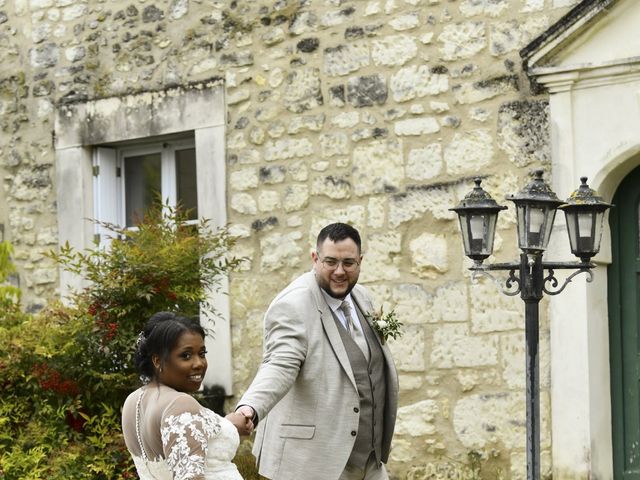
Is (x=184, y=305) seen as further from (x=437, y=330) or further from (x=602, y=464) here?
(x=602, y=464)

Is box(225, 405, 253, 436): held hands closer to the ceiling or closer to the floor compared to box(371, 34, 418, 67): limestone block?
closer to the floor

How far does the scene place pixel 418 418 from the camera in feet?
24.1

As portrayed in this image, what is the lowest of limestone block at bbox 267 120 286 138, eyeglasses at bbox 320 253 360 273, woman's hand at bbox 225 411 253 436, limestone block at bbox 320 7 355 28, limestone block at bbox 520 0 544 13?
woman's hand at bbox 225 411 253 436

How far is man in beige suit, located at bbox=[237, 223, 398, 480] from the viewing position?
5137mm

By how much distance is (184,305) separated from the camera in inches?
298

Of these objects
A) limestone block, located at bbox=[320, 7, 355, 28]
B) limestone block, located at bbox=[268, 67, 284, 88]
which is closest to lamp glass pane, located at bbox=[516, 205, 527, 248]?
limestone block, located at bbox=[320, 7, 355, 28]

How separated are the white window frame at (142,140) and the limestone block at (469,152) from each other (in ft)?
5.69

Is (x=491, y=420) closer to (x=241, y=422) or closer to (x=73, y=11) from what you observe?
(x=241, y=422)

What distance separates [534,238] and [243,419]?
1.55m

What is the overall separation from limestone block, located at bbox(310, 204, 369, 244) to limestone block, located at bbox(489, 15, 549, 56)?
1.27 m

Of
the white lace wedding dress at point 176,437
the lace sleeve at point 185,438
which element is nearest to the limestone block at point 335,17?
the white lace wedding dress at point 176,437

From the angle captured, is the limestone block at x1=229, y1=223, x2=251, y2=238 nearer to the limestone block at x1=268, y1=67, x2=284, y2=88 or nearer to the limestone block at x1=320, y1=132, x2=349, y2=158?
the limestone block at x1=320, y1=132, x2=349, y2=158

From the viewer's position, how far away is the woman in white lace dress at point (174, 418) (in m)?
3.94

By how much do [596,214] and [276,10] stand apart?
341 cm
